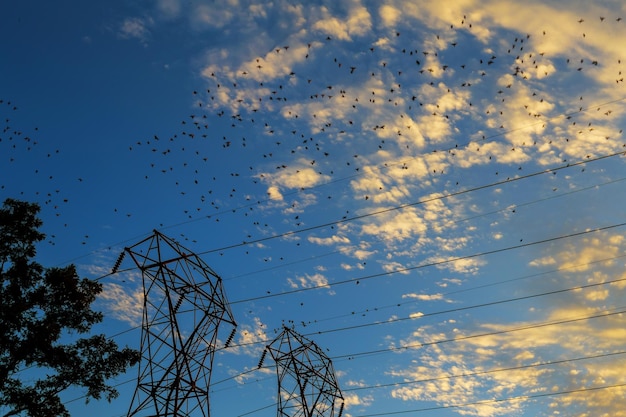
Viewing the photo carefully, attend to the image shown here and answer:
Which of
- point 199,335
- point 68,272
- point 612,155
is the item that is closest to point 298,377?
point 199,335

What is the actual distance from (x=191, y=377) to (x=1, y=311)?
30.5 ft

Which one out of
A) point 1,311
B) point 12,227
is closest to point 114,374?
point 1,311

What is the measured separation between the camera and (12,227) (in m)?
24.8

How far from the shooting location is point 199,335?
72.5ft

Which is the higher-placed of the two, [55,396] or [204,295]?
[204,295]

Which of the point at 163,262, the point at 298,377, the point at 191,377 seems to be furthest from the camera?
the point at 298,377

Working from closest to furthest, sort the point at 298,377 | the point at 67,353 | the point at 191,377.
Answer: the point at 191,377, the point at 67,353, the point at 298,377

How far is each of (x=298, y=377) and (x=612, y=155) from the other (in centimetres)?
1946

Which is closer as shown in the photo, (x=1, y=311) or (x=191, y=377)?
(x=191, y=377)

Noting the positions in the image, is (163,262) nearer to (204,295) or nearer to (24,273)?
(204,295)

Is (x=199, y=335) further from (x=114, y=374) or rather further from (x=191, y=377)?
(x=114, y=374)

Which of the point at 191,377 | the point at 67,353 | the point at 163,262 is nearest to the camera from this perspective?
the point at 191,377

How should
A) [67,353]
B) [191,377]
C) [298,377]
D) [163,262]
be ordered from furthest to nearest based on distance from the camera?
[298,377], [67,353], [163,262], [191,377]

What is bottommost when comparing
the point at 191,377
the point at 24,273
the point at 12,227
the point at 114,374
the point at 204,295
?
the point at 191,377
